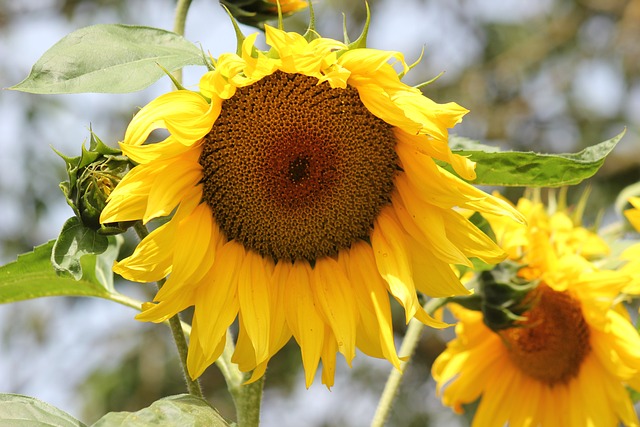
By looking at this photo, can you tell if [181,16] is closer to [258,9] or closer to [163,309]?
[258,9]

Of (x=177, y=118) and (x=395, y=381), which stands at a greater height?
(x=177, y=118)

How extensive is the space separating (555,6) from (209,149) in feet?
19.6

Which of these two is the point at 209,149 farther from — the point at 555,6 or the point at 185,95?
the point at 555,6

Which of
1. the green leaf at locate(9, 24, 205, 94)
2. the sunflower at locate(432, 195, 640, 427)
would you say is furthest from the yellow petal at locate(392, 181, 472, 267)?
the sunflower at locate(432, 195, 640, 427)

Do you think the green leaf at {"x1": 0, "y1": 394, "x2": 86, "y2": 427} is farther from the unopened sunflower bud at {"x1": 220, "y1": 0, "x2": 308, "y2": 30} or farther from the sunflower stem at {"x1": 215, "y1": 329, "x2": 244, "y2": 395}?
the unopened sunflower bud at {"x1": 220, "y1": 0, "x2": 308, "y2": 30}

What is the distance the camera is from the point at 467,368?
7.04ft

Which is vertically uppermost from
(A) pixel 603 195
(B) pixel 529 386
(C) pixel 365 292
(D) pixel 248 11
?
(D) pixel 248 11

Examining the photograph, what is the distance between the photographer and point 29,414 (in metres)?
1.26

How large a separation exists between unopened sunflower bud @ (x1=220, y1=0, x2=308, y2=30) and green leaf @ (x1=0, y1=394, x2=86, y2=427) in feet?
2.53

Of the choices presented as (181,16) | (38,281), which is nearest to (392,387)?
(38,281)

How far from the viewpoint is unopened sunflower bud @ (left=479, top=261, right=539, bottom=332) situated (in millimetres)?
1826

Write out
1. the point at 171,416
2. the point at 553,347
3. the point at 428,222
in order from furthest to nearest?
the point at 553,347 < the point at 428,222 < the point at 171,416

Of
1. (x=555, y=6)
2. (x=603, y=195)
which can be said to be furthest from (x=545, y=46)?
(x=603, y=195)

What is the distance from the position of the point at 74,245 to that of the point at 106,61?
0.25 meters
